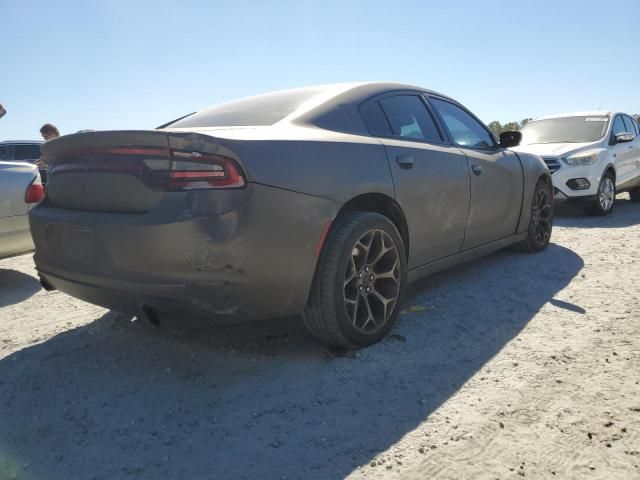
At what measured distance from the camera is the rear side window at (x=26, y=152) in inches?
428

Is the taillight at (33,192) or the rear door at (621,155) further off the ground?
the taillight at (33,192)

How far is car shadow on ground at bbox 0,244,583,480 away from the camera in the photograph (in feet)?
6.20

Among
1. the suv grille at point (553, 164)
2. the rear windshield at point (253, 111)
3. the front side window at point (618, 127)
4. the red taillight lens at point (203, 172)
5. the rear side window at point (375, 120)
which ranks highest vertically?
the rear windshield at point (253, 111)

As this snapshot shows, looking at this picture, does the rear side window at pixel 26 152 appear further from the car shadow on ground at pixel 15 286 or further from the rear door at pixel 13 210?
the rear door at pixel 13 210

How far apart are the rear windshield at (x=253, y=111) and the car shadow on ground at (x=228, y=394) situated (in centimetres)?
123

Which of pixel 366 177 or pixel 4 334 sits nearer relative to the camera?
pixel 366 177

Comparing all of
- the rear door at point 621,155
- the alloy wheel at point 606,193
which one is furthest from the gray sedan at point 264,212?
the rear door at point 621,155

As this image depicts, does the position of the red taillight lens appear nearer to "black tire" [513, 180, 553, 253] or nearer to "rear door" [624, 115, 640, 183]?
"black tire" [513, 180, 553, 253]

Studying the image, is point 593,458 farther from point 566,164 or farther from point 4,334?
point 566,164

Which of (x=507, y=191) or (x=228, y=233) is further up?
(x=228, y=233)

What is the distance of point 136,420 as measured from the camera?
2.15 meters

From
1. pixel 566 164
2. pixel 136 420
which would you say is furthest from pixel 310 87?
pixel 566 164

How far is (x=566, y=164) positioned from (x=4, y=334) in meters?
6.87

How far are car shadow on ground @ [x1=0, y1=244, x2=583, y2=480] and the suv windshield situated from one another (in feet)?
18.0
